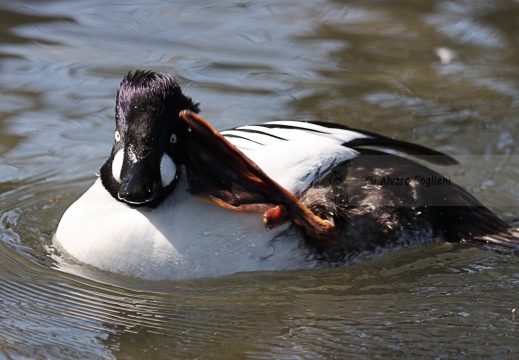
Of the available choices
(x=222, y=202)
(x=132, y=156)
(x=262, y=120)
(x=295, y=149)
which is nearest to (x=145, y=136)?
(x=132, y=156)


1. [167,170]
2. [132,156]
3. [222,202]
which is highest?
[132,156]

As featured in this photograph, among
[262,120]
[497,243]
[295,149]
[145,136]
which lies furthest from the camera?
[262,120]

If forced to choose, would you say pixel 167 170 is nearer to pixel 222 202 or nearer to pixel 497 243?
pixel 222 202

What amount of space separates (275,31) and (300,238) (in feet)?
15.6

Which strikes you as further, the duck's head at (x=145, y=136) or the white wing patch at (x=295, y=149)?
the white wing patch at (x=295, y=149)

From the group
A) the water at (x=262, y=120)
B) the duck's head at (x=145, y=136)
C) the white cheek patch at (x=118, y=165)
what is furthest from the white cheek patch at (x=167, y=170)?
the water at (x=262, y=120)

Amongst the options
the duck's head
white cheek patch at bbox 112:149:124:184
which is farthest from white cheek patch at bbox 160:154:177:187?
white cheek patch at bbox 112:149:124:184

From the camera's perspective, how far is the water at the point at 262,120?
414cm

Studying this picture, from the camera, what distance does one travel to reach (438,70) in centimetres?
811

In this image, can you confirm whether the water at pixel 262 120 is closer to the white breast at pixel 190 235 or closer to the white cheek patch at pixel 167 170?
the white breast at pixel 190 235

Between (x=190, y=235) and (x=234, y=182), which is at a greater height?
(x=234, y=182)

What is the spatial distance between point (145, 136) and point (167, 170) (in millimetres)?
253

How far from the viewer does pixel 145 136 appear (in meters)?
4.46

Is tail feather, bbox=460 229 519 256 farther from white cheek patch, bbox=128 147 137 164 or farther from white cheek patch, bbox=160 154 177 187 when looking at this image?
white cheek patch, bbox=128 147 137 164
